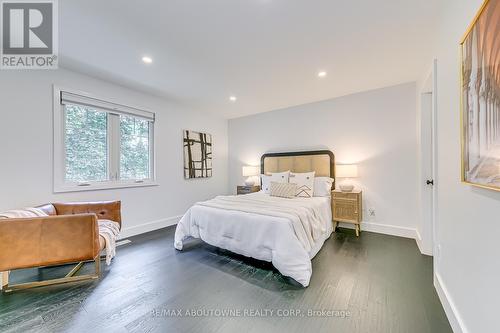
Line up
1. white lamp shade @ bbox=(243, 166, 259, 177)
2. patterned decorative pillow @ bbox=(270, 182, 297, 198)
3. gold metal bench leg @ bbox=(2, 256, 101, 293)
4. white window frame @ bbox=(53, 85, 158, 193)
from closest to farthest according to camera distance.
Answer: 1. gold metal bench leg @ bbox=(2, 256, 101, 293)
2. white window frame @ bbox=(53, 85, 158, 193)
3. patterned decorative pillow @ bbox=(270, 182, 297, 198)
4. white lamp shade @ bbox=(243, 166, 259, 177)

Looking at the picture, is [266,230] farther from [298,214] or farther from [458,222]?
[458,222]

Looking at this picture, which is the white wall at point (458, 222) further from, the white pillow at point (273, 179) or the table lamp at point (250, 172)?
the table lamp at point (250, 172)

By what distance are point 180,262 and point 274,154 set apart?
118 inches

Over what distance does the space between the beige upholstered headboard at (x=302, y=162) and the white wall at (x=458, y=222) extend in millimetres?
2124

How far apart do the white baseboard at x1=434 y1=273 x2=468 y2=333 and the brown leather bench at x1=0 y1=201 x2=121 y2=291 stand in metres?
3.08

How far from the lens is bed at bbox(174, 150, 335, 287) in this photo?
2.11m

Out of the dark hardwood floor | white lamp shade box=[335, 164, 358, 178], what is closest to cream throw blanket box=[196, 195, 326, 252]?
the dark hardwood floor

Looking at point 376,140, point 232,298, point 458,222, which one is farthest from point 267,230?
point 376,140

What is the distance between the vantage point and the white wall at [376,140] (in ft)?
11.0

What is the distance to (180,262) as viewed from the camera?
2598 millimetres

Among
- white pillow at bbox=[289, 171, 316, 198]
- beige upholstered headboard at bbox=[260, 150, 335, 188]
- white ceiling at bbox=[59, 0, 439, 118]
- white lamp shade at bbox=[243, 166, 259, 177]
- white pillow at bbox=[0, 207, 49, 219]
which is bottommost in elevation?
white pillow at bbox=[0, 207, 49, 219]

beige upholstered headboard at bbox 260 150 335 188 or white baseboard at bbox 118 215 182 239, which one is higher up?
beige upholstered headboard at bbox 260 150 335 188

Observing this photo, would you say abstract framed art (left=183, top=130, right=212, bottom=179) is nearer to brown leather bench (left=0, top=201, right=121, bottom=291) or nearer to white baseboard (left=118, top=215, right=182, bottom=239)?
white baseboard (left=118, top=215, right=182, bottom=239)

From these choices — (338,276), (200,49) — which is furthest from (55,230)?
(338,276)
